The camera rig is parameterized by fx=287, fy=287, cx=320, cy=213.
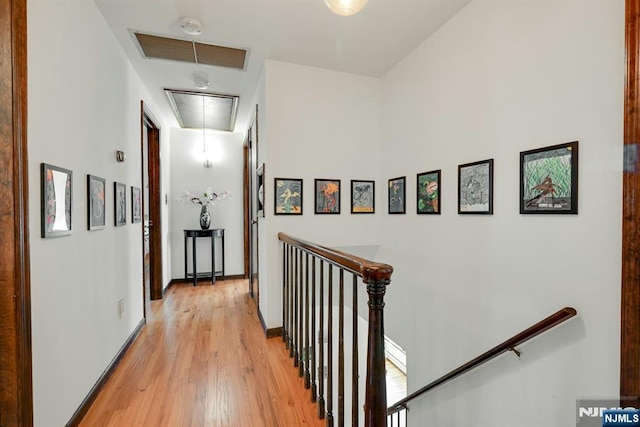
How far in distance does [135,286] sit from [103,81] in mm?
1768

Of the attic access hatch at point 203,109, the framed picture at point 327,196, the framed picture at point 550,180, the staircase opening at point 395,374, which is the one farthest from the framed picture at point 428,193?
the attic access hatch at point 203,109

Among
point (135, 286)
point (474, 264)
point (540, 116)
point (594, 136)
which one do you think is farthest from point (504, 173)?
point (135, 286)

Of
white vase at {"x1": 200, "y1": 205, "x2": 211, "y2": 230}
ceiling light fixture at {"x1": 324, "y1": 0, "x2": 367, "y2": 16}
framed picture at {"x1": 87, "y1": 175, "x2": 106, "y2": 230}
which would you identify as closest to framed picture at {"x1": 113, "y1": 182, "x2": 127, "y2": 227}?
framed picture at {"x1": 87, "y1": 175, "x2": 106, "y2": 230}

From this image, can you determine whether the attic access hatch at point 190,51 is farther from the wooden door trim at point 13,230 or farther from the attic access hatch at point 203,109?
the wooden door trim at point 13,230

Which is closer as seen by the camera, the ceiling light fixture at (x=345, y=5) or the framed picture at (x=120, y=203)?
the ceiling light fixture at (x=345, y=5)

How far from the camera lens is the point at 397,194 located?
115 inches

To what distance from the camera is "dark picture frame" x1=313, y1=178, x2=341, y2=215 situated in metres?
2.98

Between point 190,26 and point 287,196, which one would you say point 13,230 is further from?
point 287,196

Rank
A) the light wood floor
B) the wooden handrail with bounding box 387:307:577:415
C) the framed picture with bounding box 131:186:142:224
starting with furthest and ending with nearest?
1. the framed picture with bounding box 131:186:142:224
2. the light wood floor
3. the wooden handrail with bounding box 387:307:577:415

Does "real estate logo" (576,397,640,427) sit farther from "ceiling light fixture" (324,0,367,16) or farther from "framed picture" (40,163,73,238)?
"framed picture" (40,163,73,238)

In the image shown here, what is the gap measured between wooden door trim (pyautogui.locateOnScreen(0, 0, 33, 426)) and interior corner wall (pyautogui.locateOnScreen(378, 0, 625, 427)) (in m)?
2.47

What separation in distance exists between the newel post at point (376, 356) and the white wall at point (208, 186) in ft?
14.4

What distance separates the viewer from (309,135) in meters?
2.93

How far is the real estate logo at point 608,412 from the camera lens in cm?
121
